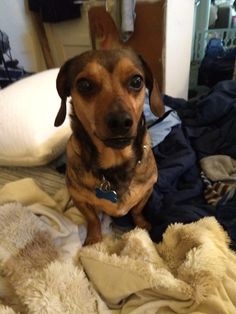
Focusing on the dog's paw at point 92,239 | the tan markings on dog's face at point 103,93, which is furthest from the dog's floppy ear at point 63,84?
the dog's paw at point 92,239

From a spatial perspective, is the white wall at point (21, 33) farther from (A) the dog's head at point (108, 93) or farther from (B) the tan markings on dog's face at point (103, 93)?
(B) the tan markings on dog's face at point (103, 93)

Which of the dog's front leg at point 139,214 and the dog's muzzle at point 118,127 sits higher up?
the dog's muzzle at point 118,127

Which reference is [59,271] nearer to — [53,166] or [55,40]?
[53,166]

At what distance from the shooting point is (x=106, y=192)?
92cm

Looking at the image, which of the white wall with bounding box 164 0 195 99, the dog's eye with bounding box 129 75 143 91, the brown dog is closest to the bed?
the brown dog

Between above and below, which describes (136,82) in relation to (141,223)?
above

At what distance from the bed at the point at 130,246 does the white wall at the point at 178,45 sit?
29.1 inches

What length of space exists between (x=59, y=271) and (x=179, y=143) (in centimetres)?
81

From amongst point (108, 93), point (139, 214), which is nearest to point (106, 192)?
point (139, 214)

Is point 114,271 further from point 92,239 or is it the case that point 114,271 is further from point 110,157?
point 110,157

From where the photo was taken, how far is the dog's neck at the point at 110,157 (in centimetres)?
91

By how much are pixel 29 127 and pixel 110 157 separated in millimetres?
443

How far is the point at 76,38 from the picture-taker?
271 cm

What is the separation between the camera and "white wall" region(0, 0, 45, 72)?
2600 millimetres
